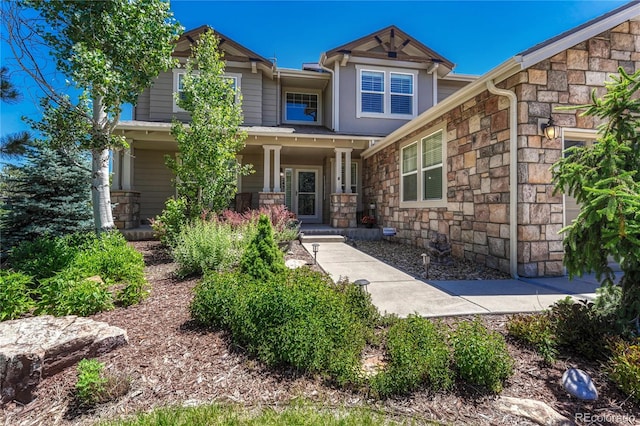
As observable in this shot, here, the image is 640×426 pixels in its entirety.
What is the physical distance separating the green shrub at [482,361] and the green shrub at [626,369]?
61 centimetres

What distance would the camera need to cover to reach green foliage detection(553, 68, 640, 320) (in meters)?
2.30

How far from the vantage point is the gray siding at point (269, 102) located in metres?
11.3

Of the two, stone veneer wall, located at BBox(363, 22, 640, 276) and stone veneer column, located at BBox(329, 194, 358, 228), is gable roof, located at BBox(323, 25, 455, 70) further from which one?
stone veneer wall, located at BBox(363, 22, 640, 276)

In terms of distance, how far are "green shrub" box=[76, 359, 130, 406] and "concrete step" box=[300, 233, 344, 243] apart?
6.11 meters

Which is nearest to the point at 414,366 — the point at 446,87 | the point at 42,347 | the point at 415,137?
the point at 42,347

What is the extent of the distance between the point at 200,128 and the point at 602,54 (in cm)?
725

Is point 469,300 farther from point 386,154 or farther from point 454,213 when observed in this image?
point 386,154

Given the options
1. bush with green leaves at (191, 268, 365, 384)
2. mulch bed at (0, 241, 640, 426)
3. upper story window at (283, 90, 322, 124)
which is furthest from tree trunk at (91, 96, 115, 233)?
upper story window at (283, 90, 322, 124)

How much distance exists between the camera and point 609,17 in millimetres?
4895

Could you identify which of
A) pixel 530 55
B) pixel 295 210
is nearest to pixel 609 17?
pixel 530 55

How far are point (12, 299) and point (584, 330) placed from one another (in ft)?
16.8

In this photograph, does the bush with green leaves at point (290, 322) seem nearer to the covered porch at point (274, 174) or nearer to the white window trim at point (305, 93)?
the covered porch at point (274, 174)

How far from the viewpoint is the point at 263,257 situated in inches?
160

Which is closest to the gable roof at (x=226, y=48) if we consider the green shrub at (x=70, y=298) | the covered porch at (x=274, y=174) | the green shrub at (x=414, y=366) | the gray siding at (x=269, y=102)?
the gray siding at (x=269, y=102)
